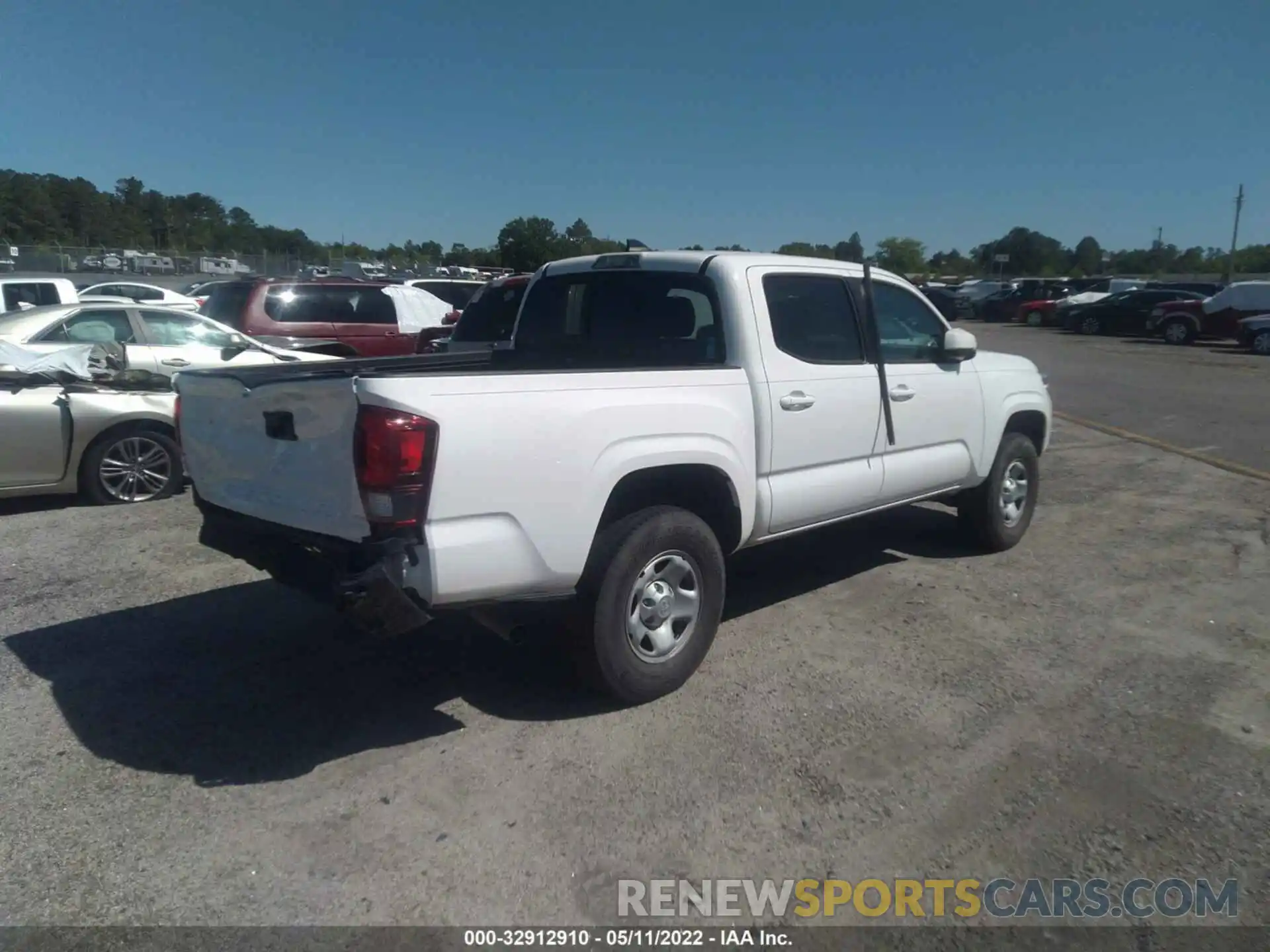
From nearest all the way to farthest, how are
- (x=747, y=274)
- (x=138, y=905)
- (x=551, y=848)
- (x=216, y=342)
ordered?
Answer: (x=138, y=905) → (x=551, y=848) → (x=747, y=274) → (x=216, y=342)

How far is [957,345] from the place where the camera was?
6.05m

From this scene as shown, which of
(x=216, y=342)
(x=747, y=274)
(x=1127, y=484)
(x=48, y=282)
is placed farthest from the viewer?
(x=48, y=282)

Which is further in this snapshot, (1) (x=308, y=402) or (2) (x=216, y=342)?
(2) (x=216, y=342)

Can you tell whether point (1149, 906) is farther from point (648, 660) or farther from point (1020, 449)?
point (1020, 449)

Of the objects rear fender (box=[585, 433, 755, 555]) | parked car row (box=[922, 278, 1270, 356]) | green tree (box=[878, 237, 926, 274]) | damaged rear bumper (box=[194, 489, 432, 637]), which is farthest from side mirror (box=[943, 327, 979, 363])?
green tree (box=[878, 237, 926, 274])

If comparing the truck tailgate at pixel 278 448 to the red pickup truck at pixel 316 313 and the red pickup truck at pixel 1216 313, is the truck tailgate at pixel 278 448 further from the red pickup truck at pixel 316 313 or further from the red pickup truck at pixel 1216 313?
the red pickup truck at pixel 1216 313

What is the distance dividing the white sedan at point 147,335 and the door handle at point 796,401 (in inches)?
239

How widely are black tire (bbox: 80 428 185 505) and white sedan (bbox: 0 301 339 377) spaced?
5.22 ft

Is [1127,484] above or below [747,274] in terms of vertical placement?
below

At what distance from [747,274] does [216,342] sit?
7025 mm

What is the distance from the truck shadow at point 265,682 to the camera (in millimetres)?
4094

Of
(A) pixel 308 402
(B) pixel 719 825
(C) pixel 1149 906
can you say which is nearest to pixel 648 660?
(B) pixel 719 825

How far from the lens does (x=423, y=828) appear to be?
→ 3.51m

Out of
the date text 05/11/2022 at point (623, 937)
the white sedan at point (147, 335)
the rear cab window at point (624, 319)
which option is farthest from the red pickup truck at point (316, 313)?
the date text 05/11/2022 at point (623, 937)
